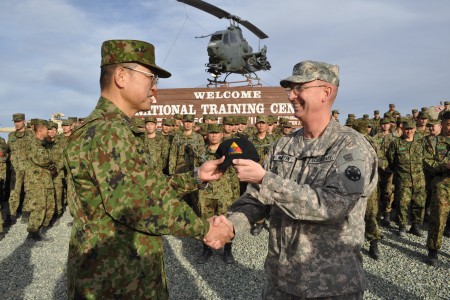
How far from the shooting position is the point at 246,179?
1.99m

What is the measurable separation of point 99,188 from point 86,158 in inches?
7.1

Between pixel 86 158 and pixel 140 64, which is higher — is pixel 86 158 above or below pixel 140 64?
below

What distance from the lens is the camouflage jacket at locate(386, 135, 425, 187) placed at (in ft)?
24.8

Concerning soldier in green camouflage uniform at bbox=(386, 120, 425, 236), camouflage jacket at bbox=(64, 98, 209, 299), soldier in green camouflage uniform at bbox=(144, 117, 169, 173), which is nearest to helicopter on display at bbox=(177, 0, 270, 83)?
soldier in green camouflage uniform at bbox=(144, 117, 169, 173)

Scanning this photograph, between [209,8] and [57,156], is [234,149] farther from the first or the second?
[209,8]

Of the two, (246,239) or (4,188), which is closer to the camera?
(246,239)

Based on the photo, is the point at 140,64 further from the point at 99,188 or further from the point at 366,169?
A: the point at 366,169

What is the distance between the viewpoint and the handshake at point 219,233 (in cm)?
215

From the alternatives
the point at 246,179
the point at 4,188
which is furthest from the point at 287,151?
the point at 4,188

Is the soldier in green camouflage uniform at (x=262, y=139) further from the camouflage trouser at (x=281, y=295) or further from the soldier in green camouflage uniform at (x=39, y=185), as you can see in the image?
the camouflage trouser at (x=281, y=295)

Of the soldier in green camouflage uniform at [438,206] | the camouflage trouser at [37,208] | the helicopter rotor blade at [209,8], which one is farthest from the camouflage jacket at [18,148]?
the helicopter rotor blade at [209,8]

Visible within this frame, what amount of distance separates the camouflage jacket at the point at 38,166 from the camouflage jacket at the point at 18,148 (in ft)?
4.25

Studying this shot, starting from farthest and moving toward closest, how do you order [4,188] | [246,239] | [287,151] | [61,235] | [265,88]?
[265,88]
[4,188]
[61,235]
[246,239]
[287,151]

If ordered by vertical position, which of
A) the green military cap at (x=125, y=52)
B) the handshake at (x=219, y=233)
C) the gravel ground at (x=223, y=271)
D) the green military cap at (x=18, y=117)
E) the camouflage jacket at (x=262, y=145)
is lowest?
the gravel ground at (x=223, y=271)
